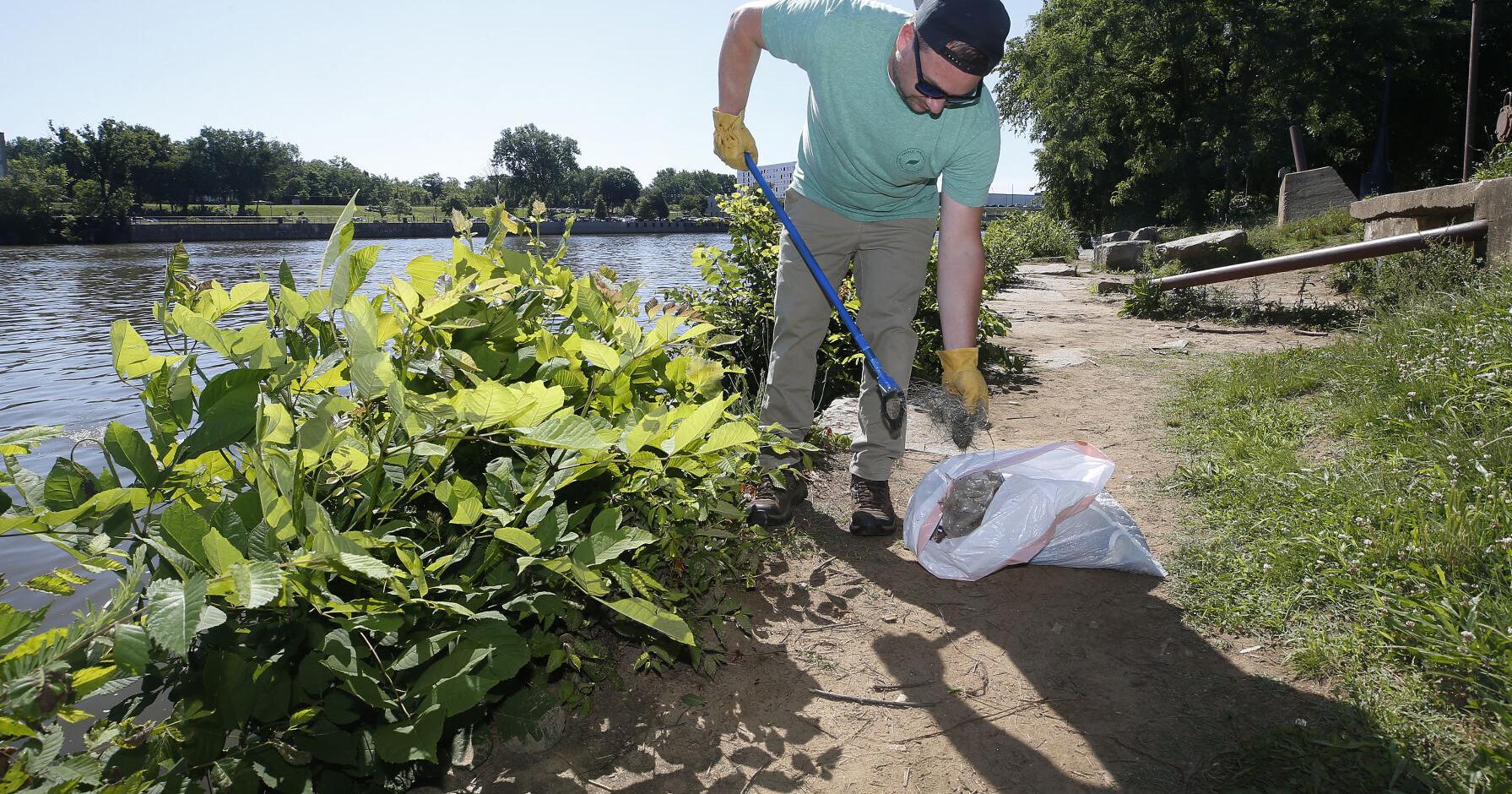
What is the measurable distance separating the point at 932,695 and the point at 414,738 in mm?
1362

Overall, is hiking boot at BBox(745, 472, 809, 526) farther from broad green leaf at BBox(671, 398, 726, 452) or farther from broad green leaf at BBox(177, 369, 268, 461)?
broad green leaf at BBox(177, 369, 268, 461)

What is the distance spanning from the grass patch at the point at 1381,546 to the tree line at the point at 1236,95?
63.7 feet

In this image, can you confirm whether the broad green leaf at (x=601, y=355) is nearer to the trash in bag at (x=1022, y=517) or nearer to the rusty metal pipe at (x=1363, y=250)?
the trash in bag at (x=1022, y=517)

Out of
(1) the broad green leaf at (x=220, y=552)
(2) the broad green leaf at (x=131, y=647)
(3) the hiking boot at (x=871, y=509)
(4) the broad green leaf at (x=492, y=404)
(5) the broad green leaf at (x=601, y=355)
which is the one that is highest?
(5) the broad green leaf at (x=601, y=355)

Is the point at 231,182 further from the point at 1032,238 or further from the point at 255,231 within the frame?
the point at 1032,238

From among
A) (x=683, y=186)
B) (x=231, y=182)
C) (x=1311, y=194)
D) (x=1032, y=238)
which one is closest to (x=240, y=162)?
(x=231, y=182)

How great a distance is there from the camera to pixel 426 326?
5.12 ft

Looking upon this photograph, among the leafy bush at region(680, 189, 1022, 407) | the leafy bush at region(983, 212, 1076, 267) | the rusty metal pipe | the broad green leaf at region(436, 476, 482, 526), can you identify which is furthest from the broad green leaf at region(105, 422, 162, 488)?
the leafy bush at region(983, 212, 1076, 267)

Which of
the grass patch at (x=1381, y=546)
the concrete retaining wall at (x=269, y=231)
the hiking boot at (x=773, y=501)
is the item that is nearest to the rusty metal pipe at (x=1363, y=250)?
the grass patch at (x=1381, y=546)

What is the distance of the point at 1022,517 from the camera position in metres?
2.75

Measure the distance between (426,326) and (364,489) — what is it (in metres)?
0.34

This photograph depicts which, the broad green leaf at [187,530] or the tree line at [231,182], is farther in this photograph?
the tree line at [231,182]

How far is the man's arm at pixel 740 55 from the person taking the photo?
319 centimetres

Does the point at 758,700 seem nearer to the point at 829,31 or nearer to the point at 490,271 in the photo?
the point at 490,271
